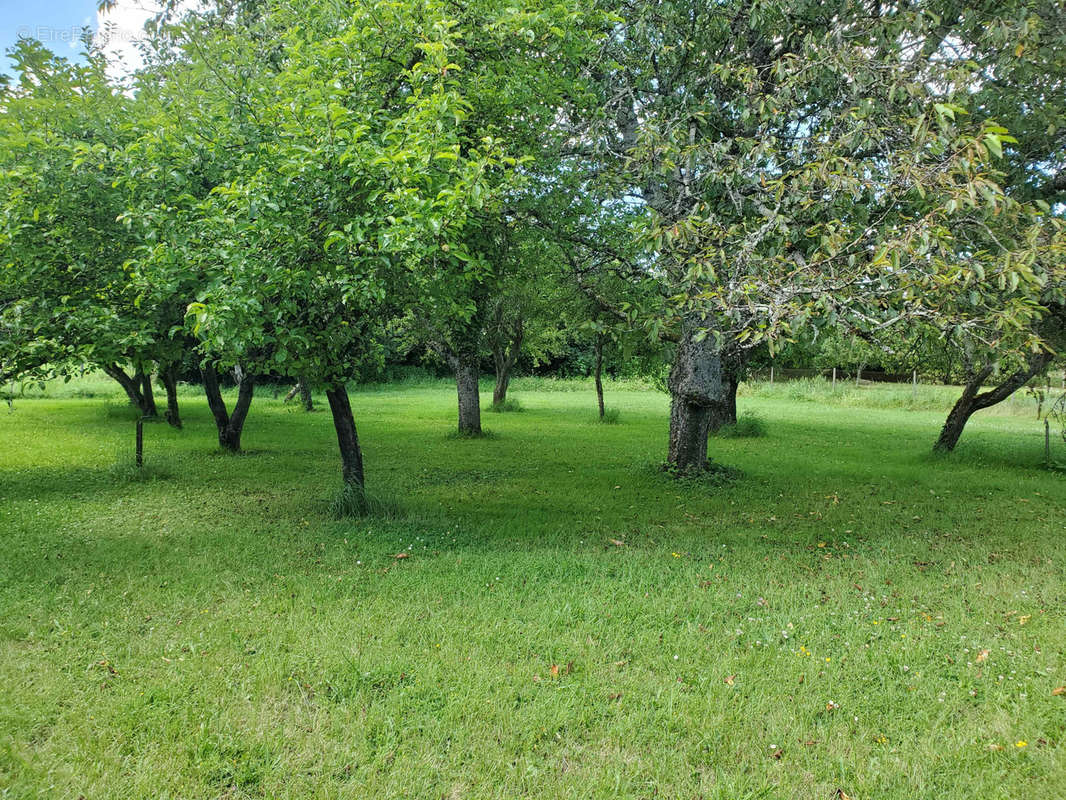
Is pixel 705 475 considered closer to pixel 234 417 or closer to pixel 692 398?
pixel 692 398

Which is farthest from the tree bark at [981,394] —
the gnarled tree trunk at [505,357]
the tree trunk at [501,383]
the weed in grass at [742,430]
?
the tree trunk at [501,383]

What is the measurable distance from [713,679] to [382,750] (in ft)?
6.37

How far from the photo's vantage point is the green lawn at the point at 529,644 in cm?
308

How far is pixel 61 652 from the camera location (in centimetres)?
405

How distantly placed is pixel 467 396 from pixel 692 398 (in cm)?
706

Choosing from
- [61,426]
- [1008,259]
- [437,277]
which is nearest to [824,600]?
[1008,259]

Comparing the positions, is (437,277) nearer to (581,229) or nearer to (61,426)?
(581,229)

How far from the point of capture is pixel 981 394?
12.7 meters

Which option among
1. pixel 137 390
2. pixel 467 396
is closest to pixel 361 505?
pixel 467 396

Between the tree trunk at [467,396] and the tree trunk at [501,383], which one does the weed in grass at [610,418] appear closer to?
the tree trunk at [501,383]

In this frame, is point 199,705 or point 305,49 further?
point 305,49

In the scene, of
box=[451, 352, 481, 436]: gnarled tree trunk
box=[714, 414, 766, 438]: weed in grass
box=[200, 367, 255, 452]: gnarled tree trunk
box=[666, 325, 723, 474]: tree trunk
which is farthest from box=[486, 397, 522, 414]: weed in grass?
box=[666, 325, 723, 474]: tree trunk

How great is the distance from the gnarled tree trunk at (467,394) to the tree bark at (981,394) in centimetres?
1003

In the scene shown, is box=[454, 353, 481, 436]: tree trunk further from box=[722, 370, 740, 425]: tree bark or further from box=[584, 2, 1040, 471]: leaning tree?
box=[584, 2, 1040, 471]: leaning tree
